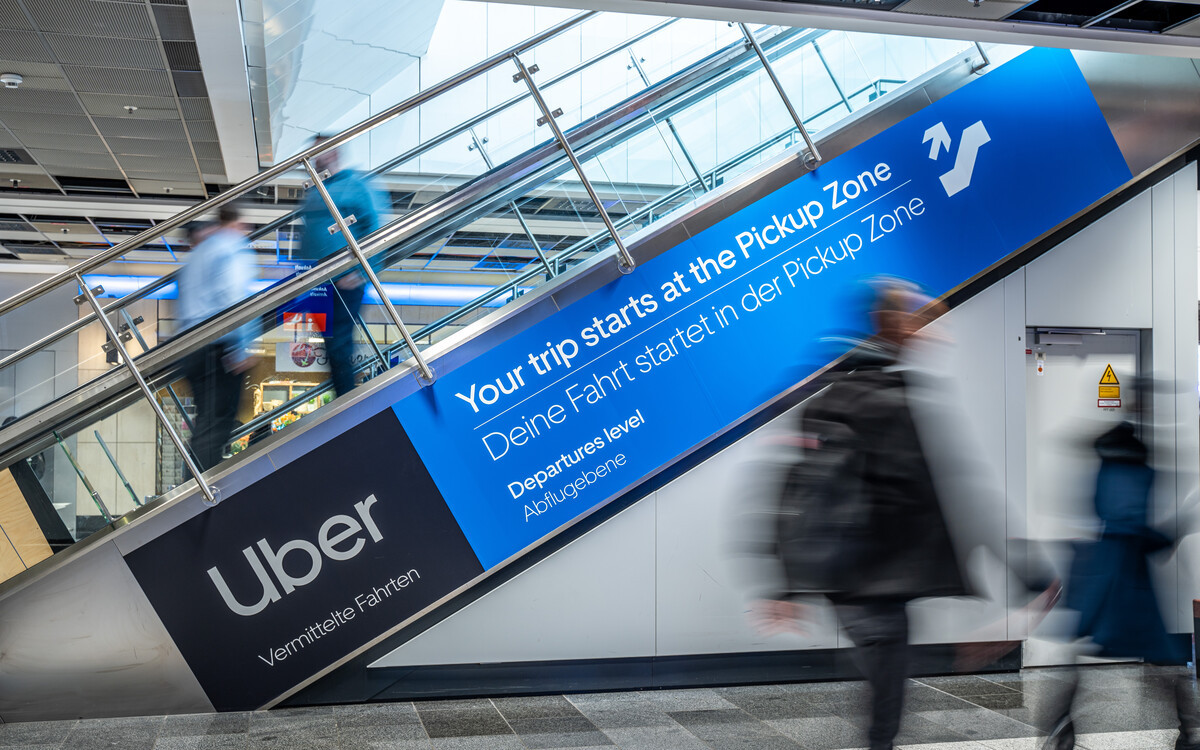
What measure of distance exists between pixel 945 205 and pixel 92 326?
4.98m

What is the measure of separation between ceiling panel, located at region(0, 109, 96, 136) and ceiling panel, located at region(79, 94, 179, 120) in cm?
38

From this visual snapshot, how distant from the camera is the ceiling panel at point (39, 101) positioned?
32.5ft

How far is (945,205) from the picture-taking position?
605 cm

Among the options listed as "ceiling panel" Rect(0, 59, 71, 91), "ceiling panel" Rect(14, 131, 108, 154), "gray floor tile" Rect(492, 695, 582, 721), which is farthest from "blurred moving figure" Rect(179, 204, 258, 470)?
"ceiling panel" Rect(14, 131, 108, 154)

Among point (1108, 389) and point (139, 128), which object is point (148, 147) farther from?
point (1108, 389)

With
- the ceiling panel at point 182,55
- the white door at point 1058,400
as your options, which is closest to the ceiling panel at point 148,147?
the ceiling panel at point 182,55

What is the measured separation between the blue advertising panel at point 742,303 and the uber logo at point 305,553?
46 centimetres

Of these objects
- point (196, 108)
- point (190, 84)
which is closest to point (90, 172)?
point (196, 108)

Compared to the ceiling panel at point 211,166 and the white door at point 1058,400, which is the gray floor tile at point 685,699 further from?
the ceiling panel at point 211,166

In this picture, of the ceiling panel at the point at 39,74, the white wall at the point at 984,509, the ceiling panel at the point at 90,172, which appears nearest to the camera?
the white wall at the point at 984,509

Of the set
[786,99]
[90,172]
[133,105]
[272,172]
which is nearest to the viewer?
[272,172]

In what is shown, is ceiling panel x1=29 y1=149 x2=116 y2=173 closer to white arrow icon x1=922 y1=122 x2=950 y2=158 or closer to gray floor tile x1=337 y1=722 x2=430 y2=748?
gray floor tile x1=337 y1=722 x2=430 y2=748

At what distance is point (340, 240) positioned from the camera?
17.7 feet

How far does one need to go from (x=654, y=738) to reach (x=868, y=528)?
2.06 metres
